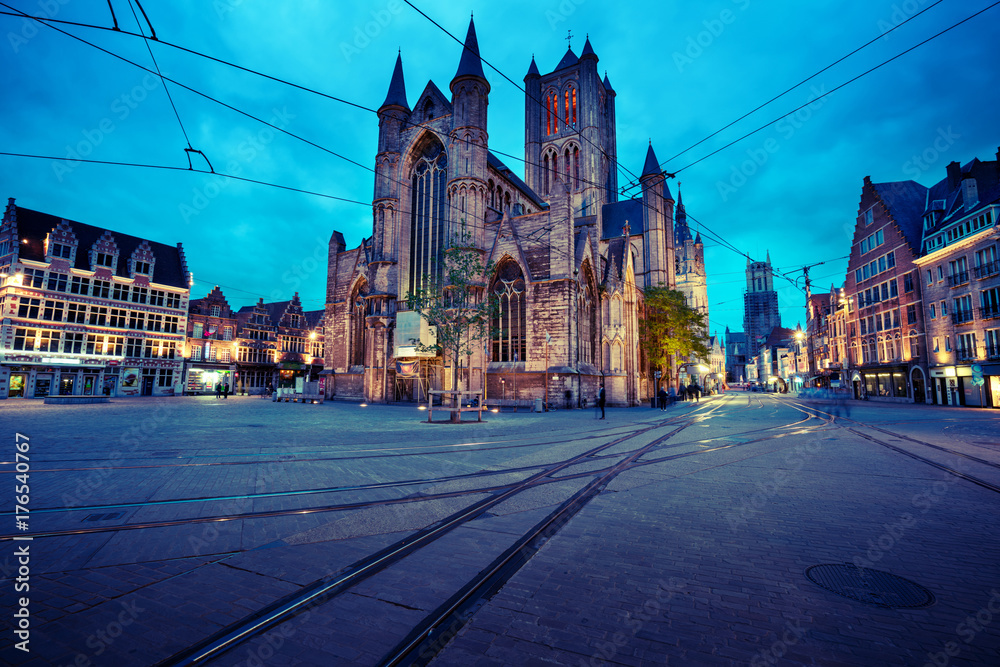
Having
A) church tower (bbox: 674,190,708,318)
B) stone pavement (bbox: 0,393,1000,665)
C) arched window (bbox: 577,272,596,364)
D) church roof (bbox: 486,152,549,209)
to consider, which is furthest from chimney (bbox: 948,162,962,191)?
church tower (bbox: 674,190,708,318)

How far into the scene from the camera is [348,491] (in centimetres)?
574

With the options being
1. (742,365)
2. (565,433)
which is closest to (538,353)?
(565,433)

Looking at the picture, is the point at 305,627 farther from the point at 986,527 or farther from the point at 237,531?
the point at 986,527

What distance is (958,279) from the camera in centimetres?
2739

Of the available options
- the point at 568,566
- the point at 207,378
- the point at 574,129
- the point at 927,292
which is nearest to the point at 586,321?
the point at 927,292

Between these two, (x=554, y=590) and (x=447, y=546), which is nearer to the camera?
(x=554, y=590)

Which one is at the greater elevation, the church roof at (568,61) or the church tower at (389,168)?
the church roof at (568,61)

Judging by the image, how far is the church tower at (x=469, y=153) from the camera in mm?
29281

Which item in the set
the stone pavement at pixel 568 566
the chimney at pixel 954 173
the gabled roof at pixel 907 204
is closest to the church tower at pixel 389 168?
the stone pavement at pixel 568 566

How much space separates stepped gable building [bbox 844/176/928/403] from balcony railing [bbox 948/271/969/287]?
293cm

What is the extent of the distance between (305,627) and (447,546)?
4.82 feet

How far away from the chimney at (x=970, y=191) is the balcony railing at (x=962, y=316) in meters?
6.14

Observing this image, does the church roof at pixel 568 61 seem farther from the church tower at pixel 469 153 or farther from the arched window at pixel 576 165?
the church tower at pixel 469 153

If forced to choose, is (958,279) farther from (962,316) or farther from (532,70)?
(532,70)
